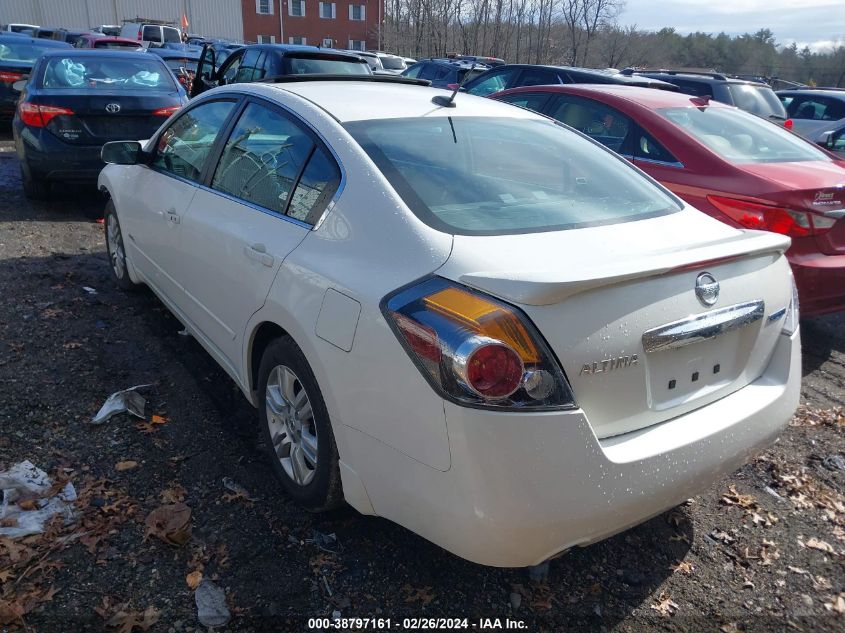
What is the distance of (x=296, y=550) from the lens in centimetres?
267

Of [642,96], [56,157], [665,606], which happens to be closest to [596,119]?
[642,96]

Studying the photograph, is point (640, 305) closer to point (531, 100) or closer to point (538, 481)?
point (538, 481)

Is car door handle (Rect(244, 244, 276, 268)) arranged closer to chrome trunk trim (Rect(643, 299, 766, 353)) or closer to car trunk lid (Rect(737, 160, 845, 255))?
chrome trunk trim (Rect(643, 299, 766, 353))

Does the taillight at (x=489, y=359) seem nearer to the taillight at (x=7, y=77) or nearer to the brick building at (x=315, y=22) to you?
the taillight at (x=7, y=77)

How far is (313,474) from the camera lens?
8.81ft

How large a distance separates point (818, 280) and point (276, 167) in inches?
135

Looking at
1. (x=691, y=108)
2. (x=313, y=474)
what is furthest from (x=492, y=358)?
(x=691, y=108)

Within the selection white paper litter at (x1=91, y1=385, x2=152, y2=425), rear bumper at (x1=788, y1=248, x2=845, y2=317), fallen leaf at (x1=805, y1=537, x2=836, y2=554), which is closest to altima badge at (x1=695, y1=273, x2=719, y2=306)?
fallen leaf at (x1=805, y1=537, x2=836, y2=554)

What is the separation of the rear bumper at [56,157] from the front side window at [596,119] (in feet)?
16.0

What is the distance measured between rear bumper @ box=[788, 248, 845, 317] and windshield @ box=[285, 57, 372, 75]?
5.86m

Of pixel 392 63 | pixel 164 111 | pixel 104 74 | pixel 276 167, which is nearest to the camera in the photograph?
pixel 276 167

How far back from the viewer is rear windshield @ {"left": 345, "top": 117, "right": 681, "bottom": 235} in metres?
2.52

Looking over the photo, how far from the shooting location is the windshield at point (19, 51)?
1257 cm

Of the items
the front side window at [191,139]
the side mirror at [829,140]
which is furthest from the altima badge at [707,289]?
the side mirror at [829,140]
